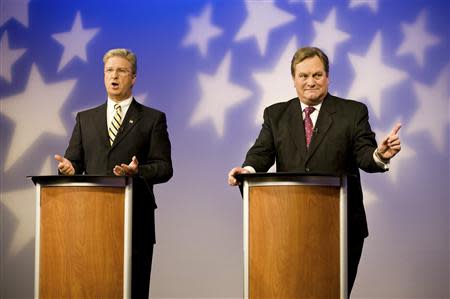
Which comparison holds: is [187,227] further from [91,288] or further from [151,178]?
[91,288]

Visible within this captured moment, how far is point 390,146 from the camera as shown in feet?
10.8

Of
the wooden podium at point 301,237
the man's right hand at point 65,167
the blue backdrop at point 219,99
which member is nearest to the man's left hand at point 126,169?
the man's right hand at point 65,167

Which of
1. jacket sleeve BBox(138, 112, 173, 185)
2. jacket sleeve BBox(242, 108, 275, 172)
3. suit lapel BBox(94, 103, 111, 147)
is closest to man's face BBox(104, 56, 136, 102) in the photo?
suit lapel BBox(94, 103, 111, 147)

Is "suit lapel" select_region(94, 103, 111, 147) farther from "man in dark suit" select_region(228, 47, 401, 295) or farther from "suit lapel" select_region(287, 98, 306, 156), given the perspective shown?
"suit lapel" select_region(287, 98, 306, 156)

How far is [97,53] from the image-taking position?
562 cm

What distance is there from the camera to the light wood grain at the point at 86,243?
10.9 feet

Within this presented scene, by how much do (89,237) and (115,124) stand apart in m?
0.91

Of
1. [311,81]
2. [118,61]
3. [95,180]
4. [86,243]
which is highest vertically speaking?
[118,61]

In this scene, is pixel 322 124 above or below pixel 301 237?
above

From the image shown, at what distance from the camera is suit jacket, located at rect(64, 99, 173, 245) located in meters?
3.88

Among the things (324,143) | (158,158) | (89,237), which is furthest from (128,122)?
(324,143)

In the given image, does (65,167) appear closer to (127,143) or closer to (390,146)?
(127,143)

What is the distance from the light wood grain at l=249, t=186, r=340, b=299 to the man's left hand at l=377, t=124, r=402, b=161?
0.39m

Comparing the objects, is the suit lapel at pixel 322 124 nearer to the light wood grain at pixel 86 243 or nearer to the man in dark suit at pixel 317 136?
the man in dark suit at pixel 317 136
